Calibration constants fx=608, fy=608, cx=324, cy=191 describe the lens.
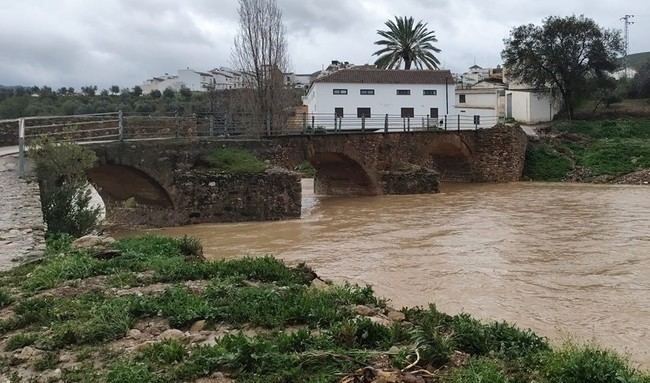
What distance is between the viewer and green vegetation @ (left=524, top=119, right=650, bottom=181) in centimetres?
3434

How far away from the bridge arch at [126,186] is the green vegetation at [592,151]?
23210 mm

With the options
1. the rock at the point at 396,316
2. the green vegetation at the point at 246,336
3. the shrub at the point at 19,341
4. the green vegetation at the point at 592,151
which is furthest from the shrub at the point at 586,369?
the green vegetation at the point at 592,151

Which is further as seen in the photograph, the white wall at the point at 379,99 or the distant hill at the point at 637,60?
the distant hill at the point at 637,60

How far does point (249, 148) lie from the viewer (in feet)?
74.7

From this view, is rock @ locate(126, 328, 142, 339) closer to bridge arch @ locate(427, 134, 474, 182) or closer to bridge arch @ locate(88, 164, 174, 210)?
bridge arch @ locate(88, 164, 174, 210)

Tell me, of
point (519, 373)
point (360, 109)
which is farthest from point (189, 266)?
point (360, 109)

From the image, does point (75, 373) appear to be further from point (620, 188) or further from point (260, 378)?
point (620, 188)

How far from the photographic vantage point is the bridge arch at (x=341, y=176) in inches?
1145

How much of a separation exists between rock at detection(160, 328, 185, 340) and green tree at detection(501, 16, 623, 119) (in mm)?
41419

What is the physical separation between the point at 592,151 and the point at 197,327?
117ft

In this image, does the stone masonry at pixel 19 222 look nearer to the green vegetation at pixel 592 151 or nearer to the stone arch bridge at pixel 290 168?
the stone arch bridge at pixel 290 168

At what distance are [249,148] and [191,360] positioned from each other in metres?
18.4

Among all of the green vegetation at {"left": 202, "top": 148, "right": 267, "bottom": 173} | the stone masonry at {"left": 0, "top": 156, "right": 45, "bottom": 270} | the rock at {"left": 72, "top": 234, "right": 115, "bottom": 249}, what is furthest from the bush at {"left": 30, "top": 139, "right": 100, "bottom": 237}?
the green vegetation at {"left": 202, "top": 148, "right": 267, "bottom": 173}

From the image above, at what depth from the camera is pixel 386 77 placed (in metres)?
49.0
